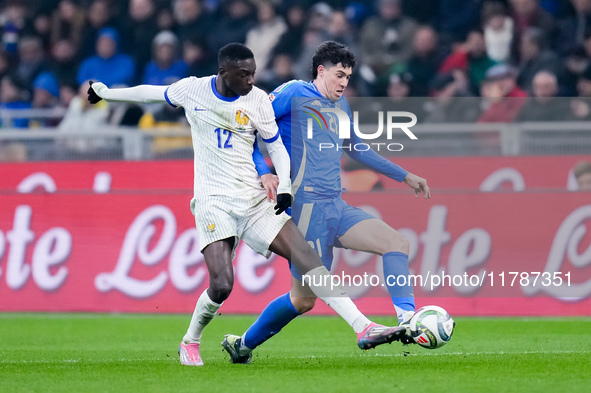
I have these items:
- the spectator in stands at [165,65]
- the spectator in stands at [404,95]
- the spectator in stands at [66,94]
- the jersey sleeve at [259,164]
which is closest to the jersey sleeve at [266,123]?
the jersey sleeve at [259,164]

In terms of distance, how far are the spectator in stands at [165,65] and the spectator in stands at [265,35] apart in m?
0.98

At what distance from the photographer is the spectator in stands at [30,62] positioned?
1376 cm

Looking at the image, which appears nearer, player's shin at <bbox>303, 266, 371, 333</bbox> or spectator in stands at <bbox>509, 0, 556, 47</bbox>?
player's shin at <bbox>303, 266, 371, 333</bbox>

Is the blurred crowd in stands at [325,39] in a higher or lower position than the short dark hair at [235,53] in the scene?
higher

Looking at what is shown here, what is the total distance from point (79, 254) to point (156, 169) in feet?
4.08

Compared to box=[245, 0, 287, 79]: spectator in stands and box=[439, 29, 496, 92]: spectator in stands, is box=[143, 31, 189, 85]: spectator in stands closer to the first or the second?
box=[245, 0, 287, 79]: spectator in stands

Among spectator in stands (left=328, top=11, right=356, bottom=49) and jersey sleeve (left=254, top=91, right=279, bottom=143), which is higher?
spectator in stands (left=328, top=11, right=356, bottom=49)

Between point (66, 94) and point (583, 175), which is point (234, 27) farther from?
point (583, 175)

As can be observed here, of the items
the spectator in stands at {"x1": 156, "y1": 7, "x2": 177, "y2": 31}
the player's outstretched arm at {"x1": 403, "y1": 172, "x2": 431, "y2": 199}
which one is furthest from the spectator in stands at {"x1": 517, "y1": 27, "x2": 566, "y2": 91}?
the player's outstretched arm at {"x1": 403, "y1": 172, "x2": 431, "y2": 199}

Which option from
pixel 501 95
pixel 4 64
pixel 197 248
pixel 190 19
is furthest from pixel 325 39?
pixel 4 64

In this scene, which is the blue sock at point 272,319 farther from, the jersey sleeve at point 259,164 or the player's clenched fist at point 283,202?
the jersey sleeve at point 259,164

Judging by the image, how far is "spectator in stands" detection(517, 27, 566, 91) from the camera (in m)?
11.3

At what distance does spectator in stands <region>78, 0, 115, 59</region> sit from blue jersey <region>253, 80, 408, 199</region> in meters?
8.14

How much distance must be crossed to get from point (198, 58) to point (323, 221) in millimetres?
7006
